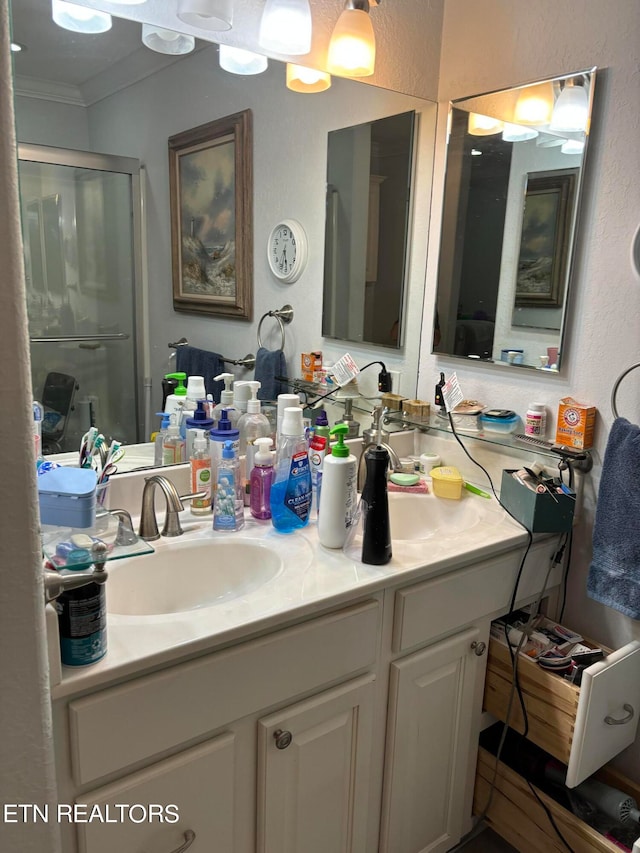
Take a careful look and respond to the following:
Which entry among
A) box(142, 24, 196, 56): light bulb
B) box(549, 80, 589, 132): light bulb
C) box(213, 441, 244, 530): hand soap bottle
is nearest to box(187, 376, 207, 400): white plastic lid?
box(213, 441, 244, 530): hand soap bottle

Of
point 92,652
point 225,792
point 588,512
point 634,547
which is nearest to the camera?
point 92,652

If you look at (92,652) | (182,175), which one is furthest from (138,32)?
(92,652)

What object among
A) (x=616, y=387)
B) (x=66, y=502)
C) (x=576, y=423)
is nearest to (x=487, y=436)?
(x=576, y=423)

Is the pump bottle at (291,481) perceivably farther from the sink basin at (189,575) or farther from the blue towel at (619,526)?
the blue towel at (619,526)

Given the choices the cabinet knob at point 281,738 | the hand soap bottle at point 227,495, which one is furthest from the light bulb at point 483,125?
the cabinet knob at point 281,738

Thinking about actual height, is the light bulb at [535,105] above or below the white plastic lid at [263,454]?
above

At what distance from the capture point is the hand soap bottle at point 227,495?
4.52 ft

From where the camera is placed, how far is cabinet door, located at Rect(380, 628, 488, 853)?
54.1 inches

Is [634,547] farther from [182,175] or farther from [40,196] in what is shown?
[40,196]

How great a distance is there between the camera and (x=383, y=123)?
183 centimetres

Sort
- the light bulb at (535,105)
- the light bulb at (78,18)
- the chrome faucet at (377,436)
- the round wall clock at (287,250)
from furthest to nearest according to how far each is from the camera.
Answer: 1. the chrome faucet at (377,436)
2. the round wall clock at (287,250)
3. the light bulb at (535,105)
4. the light bulb at (78,18)

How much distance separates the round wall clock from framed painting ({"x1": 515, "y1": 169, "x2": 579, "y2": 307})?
59 cm

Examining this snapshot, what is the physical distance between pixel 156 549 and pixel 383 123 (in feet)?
4.45

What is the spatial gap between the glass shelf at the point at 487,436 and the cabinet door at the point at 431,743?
486 mm
